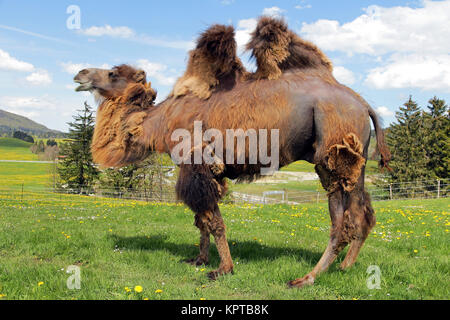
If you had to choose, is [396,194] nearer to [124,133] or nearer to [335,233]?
[335,233]

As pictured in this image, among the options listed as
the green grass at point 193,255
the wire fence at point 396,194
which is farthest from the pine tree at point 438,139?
the green grass at point 193,255

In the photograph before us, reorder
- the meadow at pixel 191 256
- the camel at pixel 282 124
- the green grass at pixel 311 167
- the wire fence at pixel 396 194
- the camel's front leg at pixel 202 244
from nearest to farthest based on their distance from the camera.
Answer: the meadow at pixel 191 256, the camel at pixel 282 124, the camel's front leg at pixel 202 244, the green grass at pixel 311 167, the wire fence at pixel 396 194

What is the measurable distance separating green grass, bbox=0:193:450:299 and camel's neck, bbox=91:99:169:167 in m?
1.55

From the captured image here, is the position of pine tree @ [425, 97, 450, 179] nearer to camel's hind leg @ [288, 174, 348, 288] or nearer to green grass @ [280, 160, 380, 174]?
green grass @ [280, 160, 380, 174]

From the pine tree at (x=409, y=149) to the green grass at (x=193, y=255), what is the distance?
36.5m

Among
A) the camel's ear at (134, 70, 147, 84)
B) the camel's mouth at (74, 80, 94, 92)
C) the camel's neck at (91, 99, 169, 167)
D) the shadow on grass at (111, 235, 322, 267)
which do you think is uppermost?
Result: the camel's ear at (134, 70, 147, 84)

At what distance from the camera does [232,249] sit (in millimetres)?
5859

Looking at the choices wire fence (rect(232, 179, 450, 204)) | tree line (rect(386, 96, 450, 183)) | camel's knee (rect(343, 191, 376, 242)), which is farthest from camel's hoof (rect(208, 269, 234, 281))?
tree line (rect(386, 96, 450, 183))

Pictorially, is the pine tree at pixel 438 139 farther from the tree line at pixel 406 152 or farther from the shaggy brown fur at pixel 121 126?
the shaggy brown fur at pixel 121 126

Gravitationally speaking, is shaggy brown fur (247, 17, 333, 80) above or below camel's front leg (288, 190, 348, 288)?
above

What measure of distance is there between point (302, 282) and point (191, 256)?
6.81 ft

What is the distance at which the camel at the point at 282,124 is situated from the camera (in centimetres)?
423

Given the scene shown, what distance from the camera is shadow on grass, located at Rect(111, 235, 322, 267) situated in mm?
5317
